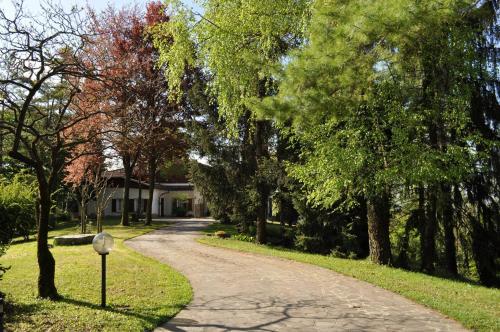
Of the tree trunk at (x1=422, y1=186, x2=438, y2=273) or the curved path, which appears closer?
the curved path

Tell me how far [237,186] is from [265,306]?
14242mm

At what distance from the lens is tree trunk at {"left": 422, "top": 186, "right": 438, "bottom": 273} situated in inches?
549

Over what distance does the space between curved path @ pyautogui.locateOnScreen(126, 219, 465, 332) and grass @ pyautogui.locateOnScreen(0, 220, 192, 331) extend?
0.50 meters

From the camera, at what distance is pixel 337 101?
9641 millimetres

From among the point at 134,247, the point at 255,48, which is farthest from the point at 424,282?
the point at 134,247

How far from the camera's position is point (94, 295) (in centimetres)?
912

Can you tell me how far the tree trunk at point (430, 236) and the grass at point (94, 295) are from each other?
811 centimetres

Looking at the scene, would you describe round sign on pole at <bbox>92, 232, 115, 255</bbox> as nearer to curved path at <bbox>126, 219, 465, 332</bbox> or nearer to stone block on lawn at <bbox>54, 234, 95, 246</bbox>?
curved path at <bbox>126, 219, 465, 332</bbox>

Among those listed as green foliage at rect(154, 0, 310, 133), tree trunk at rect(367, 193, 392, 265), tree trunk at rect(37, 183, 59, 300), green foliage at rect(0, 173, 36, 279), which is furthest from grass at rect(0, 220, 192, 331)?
tree trunk at rect(367, 193, 392, 265)

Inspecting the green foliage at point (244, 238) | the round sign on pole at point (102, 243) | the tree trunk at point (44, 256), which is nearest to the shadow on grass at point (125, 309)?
the tree trunk at point (44, 256)

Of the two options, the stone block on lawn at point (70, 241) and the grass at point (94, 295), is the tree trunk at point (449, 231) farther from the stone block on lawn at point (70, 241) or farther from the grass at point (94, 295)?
the stone block on lawn at point (70, 241)

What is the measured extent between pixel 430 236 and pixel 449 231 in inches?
28.5

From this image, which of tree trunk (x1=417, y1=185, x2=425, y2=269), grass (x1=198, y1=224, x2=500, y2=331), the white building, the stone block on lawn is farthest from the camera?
the white building

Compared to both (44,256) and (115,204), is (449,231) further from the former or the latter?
(115,204)
